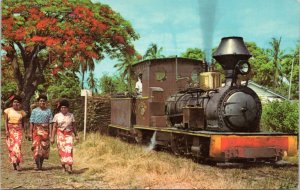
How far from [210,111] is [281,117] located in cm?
676

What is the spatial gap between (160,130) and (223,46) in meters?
3.39

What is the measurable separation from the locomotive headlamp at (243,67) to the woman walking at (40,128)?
4.20m

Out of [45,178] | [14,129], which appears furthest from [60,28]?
[45,178]

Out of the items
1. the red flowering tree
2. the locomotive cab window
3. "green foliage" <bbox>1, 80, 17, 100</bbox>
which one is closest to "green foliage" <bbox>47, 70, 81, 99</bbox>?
"green foliage" <bbox>1, 80, 17, 100</bbox>

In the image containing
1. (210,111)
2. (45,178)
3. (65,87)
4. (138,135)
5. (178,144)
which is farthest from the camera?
(65,87)

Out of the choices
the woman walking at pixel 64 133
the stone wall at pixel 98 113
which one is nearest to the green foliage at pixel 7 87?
the stone wall at pixel 98 113

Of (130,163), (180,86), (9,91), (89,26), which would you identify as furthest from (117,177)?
(9,91)

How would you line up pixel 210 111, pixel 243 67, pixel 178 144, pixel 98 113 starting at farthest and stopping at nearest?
pixel 98 113 → pixel 178 144 → pixel 210 111 → pixel 243 67

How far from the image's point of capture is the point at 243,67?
9.93 m

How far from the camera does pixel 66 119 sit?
28.5 ft

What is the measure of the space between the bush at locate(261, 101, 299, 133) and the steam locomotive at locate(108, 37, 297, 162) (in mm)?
4168

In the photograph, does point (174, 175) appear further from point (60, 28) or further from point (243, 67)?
point (60, 28)

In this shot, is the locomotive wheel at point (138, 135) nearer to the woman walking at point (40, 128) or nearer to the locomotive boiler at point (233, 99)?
the locomotive boiler at point (233, 99)

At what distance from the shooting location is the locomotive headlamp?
32.4 feet
